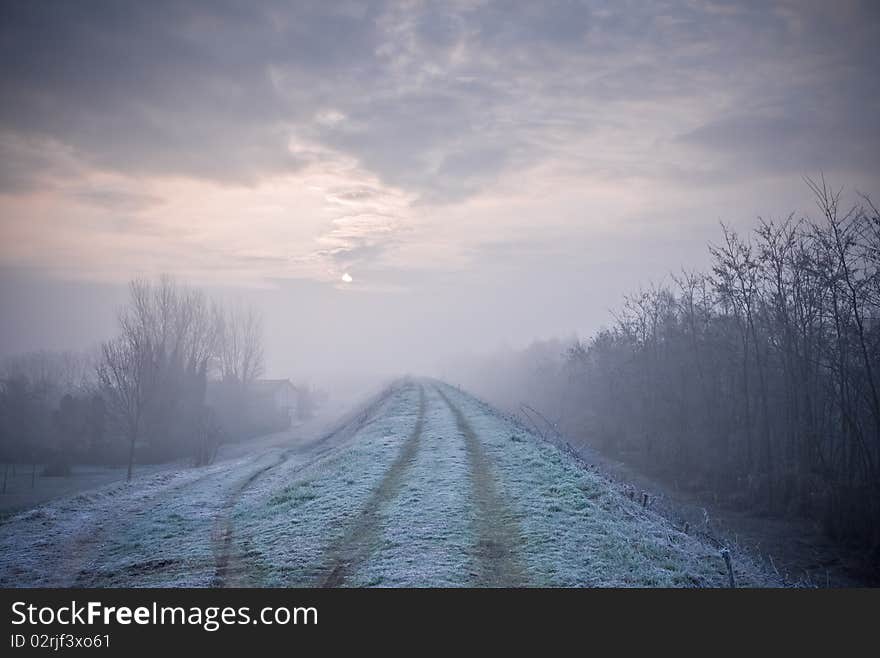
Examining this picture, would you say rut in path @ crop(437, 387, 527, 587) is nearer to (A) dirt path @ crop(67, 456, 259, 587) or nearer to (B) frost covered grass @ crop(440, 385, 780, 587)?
(B) frost covered grass @ crop(440, 385, 780, 587)

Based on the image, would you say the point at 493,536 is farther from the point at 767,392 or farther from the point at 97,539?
the point at 767,392

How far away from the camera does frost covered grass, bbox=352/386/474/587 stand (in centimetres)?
1107

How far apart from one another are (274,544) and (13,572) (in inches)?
304

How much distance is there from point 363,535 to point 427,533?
6.09 feet

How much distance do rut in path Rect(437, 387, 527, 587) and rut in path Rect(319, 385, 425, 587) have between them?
2.94 meters

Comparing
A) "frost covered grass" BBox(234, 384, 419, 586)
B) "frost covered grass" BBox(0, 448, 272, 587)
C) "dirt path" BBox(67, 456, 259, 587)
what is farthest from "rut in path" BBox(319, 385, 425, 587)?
"dirt path" BBox(67, 456, 259, 587)

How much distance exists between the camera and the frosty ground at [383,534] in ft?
38.3

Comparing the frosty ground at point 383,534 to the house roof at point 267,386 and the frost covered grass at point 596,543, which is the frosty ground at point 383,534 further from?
the house roof at point 267,386

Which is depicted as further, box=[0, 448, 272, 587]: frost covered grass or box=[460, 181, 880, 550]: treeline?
box=[460, 181, 880, 550]: treeline

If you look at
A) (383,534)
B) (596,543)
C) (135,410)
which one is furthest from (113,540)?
(135,410)

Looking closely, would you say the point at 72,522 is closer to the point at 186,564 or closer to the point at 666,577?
the point at 186,564

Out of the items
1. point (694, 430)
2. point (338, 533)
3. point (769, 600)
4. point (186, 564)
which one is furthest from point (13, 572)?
point (694, 430)

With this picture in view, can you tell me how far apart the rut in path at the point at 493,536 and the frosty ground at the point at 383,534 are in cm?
5

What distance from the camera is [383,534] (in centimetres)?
1395
